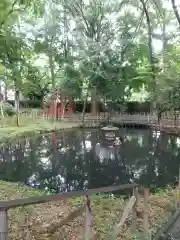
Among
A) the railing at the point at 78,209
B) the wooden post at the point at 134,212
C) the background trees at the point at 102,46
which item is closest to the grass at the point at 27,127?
the background trees at the point at 102,46

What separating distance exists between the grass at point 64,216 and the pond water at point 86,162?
266 centimetres

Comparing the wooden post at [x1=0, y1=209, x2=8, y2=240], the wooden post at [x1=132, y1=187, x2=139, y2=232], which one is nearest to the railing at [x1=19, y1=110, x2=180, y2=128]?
the wooden post at [x1=132, y1=187, x2=139, y2=232]

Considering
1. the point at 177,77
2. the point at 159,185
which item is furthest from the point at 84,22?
the point at 159,185

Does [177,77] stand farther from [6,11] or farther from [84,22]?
[6,11]

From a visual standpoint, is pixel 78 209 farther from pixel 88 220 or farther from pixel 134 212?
pixel 134 212

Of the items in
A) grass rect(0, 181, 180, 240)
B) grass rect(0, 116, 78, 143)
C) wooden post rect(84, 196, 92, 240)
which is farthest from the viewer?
grass rect(0, 116, 78, 143)

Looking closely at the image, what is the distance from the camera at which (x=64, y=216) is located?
5.95m

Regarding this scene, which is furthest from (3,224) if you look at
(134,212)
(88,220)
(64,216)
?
(64,216)

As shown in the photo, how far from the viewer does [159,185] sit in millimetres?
10094

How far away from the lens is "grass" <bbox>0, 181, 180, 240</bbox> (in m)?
5.05

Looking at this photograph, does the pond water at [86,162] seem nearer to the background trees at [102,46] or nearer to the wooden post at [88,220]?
the wooden post at [88,220]

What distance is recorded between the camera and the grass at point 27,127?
1992 cm

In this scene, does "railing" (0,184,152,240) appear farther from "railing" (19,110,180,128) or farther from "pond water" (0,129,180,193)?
"railing" (19,110,180,128)

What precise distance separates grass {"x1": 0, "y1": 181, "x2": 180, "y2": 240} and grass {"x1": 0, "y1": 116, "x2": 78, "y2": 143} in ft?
40.5
